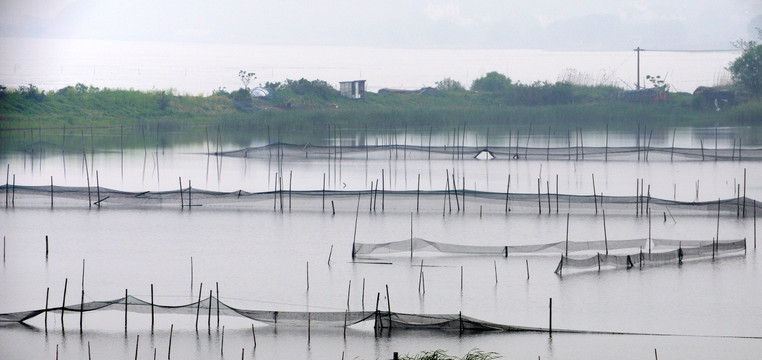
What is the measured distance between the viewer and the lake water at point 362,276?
40.4ft

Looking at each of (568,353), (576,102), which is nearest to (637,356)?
(568,353)

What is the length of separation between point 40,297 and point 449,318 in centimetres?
577

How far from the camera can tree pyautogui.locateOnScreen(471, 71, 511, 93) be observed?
207 feet

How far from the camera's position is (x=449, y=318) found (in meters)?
12.3

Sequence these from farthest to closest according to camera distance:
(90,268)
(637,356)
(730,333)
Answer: (90,268) < (730,333) < (637,356)

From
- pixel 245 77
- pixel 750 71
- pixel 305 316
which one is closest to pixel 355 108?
pixel 245 77

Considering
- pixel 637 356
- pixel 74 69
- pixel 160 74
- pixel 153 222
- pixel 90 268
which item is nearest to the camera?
pixel 637 356

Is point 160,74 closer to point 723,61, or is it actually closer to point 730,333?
point 723,61

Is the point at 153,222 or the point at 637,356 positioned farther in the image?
the point at 153,222

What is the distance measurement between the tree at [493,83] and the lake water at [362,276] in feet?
118

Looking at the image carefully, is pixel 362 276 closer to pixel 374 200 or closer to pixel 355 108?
pixel 374 200

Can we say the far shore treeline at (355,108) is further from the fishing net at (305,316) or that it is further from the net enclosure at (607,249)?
the fishing net at (305,316)

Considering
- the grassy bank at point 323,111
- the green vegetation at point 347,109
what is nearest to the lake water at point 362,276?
the grassy bank at point 323,111

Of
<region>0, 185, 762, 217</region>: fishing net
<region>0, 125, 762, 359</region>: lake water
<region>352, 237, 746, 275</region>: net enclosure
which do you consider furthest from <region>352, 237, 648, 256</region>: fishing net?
<region>0, 185, 762, 217</region>: fishing net
